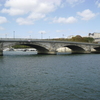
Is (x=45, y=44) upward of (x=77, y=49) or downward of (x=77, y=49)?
upward

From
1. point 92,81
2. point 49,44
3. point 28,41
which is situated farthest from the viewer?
point 49,44

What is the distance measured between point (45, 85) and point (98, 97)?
243 inches

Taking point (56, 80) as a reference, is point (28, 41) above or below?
above

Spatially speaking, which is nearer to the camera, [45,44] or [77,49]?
[45,44]

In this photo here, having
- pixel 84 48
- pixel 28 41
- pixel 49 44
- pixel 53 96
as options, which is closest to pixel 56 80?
pixel 53 96

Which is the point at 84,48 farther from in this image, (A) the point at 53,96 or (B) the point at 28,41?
(A) the point at 53,96

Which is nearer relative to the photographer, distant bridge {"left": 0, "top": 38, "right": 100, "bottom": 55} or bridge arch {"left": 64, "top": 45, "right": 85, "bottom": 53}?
distant bridge {"left": 0, "top": 38, "right": 100, "bottom": 55}

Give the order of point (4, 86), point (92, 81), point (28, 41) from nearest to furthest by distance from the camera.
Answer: point (4, 86)
point (92, 81)
point (28, 41)

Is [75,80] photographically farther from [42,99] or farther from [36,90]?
[42,99]

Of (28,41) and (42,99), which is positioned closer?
(42,99)

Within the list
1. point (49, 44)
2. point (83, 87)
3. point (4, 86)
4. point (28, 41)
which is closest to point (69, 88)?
point (83, 87)

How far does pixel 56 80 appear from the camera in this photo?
20859 millimetres

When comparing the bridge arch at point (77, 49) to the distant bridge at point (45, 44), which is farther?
the bridge arch at point (77, 49)

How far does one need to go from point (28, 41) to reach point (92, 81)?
52350 mm
